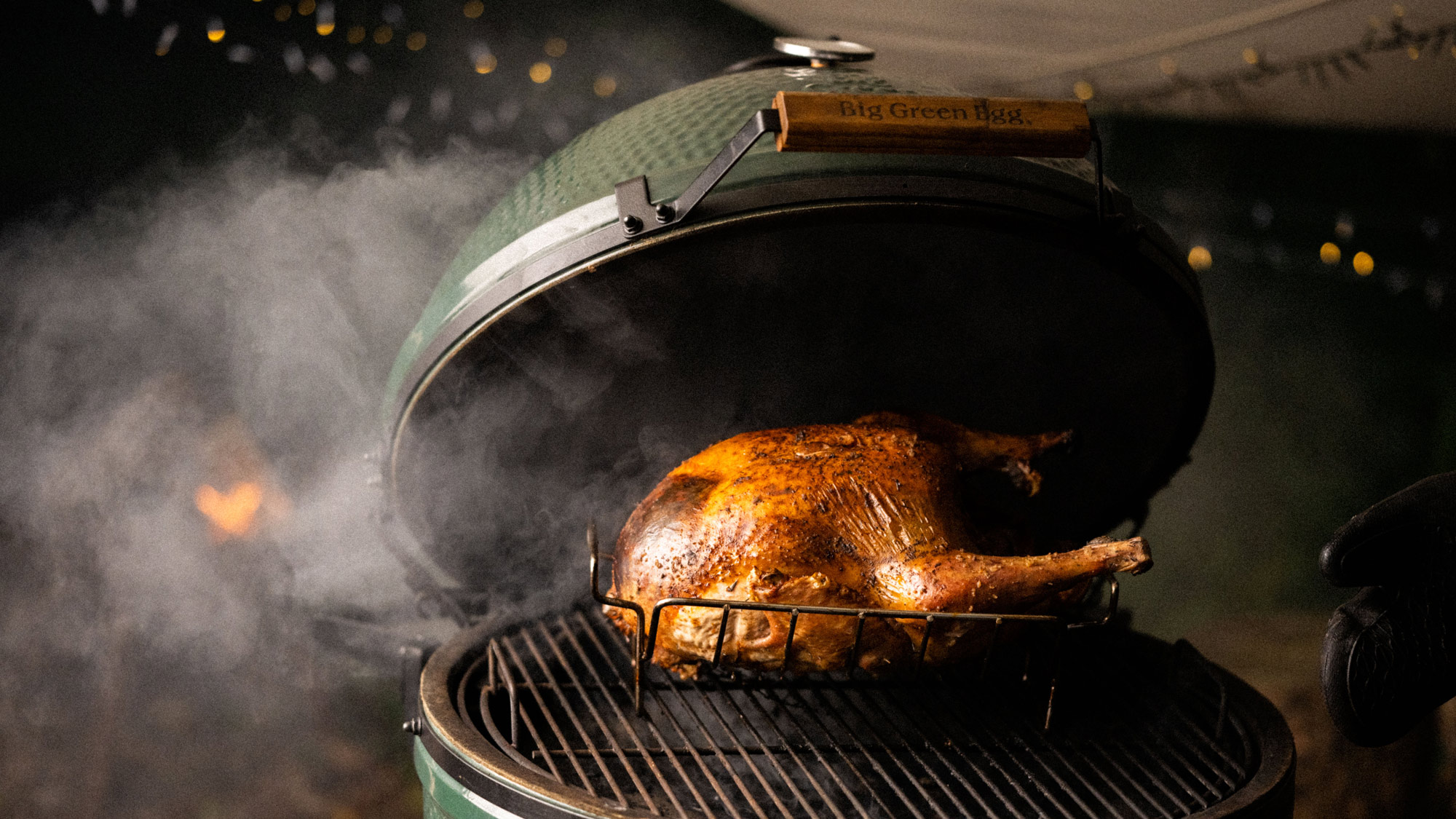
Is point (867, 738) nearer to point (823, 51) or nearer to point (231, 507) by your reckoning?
point (823, 51)

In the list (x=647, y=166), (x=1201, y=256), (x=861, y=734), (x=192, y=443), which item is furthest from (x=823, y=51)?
(x=1201, y=256)

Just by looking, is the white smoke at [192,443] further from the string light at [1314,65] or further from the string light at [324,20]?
the string light at [1314,65]

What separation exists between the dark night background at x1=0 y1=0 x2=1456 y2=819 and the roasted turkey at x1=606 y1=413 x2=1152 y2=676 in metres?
1.27

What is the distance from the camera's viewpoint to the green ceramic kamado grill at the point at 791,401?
1121 mm

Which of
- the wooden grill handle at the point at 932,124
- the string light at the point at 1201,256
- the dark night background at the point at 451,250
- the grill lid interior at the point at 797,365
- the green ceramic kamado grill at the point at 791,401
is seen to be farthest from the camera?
the string light at the point at 1201,256

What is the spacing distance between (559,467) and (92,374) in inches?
44.6

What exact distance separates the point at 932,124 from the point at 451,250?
1.51 metres

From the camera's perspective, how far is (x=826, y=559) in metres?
1.23

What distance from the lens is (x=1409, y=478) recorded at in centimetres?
262

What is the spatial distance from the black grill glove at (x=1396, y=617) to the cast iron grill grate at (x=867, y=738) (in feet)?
0.67

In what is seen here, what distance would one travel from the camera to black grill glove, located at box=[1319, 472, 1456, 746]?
106cm

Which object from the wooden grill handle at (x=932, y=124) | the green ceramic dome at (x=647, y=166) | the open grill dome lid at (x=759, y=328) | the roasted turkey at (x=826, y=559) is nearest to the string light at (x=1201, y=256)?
the open grill dome lid at (x=759, y=328)

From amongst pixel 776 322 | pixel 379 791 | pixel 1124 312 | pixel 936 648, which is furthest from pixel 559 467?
pixel 379 791

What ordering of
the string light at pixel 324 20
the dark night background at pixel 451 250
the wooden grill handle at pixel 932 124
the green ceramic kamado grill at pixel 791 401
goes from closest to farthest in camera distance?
the wooden grill handle at pixel 932 124 < the green ceramic kamado grill at pixel 791 401 < the dark night background at pixel 451 250 < the string light at pixel 324 20
